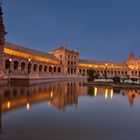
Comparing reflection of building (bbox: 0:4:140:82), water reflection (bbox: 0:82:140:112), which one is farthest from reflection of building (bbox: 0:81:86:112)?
reflection of building (bbox: 0:4:140:82)

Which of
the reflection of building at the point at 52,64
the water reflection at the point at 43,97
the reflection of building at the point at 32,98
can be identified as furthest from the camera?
the reflection of building at the point at 52,64

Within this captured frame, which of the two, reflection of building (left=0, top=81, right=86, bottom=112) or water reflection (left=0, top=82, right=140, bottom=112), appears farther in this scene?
water reflection (left=0, top=82, right=140, bottom=112)

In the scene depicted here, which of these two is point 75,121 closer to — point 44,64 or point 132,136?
point 132,136

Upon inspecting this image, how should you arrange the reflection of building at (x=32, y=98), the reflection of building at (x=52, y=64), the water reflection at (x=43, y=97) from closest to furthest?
the reflection of building at (x=32, y=98), the water reflection at (x=43, y=97), the reflection of building at (x=52, y=64)

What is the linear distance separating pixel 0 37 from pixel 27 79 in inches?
400

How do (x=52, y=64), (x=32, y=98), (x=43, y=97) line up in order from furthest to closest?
(x=52, y=64) → (x=43, y=97) → (x=32, y=98)

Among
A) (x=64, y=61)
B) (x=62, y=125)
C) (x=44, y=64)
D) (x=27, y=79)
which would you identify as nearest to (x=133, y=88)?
(x=27, y=79)

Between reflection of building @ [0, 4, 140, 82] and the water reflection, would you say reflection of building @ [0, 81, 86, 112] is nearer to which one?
the water reflection

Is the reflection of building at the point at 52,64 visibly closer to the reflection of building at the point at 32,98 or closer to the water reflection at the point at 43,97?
the water reflection at the point at 43,97

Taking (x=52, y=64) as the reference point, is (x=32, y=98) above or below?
below

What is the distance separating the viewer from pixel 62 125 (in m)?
7.77

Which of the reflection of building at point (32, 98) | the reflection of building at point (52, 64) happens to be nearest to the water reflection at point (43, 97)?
the reflection of building at point (32, 98)

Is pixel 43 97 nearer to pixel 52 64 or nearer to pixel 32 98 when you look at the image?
pixel 32 98

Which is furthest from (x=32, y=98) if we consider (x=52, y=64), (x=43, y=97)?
(x=52, y=64)
